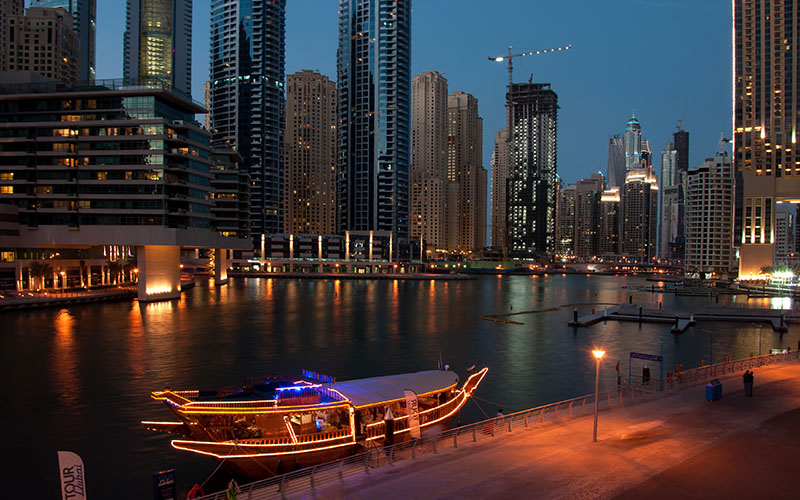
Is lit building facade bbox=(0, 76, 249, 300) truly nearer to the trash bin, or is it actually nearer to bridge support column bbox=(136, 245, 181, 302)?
bridge support column bbox=(136, 245, 181, 302)

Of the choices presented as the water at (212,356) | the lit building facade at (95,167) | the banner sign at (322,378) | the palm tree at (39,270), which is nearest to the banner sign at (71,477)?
the water at (212,356)

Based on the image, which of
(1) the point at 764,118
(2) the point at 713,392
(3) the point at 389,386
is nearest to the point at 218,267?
(3) the point at 389,386

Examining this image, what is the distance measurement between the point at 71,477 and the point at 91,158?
3576 inches

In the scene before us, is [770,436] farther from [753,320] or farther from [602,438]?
[753,320]

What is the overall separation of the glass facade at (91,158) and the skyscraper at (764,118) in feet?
572

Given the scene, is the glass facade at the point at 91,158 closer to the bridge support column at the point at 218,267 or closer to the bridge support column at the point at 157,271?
→ the bridge support column at the point at 157,271

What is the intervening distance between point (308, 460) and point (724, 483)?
52.4 feet

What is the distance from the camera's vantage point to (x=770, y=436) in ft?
81.1

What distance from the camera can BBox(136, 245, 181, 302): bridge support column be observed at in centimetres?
9618

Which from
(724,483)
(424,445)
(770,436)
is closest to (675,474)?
(724,483)

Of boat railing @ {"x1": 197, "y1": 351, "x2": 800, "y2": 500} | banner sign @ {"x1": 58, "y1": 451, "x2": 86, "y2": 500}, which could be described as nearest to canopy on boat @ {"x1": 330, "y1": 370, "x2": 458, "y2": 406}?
boat railing @ {"x1": 197, "y1": 351, "x2": 800, "y2": 500}

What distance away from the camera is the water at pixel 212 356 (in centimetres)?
3005

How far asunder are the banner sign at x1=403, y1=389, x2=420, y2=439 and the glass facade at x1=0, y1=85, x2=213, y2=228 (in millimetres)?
76092

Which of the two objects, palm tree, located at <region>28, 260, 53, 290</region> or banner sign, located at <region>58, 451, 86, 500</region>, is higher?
palm tree, located at <region>28, 260, 53, 290</region>
